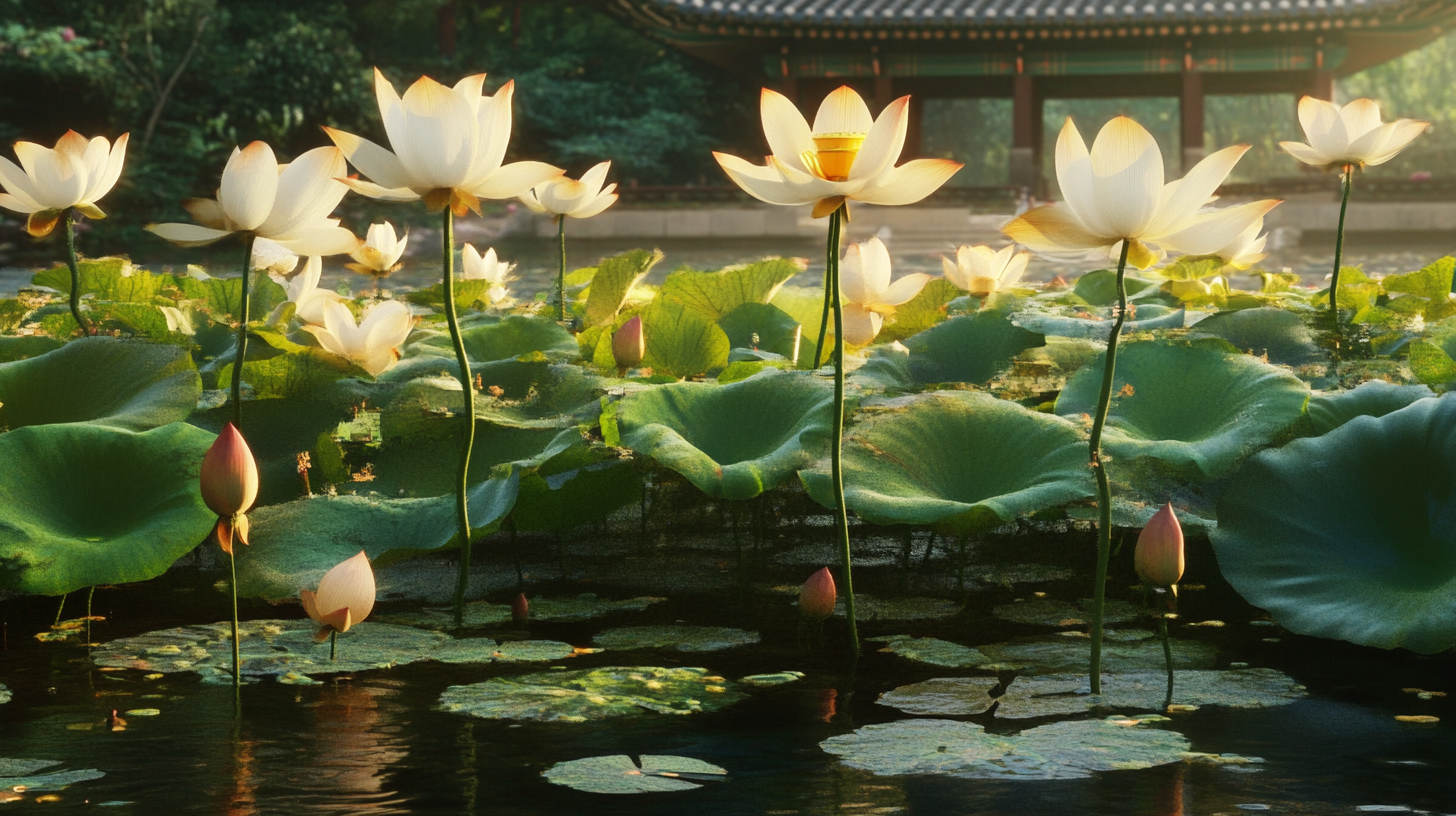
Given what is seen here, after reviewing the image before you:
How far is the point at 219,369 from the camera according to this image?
2.27m

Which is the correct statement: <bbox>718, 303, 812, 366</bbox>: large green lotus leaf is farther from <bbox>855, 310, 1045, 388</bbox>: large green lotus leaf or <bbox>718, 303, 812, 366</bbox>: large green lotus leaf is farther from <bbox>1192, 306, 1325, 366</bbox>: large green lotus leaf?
<bbox>1192, 306, 1325, 366</bbox>: large green lotus leaf

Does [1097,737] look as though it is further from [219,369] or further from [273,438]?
[219,369]

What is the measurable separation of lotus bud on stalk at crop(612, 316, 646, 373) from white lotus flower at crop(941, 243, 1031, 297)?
0.78 meters

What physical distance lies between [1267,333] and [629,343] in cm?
111

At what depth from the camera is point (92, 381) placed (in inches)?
77.5

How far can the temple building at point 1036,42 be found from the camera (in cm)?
1602

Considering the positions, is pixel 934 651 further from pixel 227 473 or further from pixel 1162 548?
pixel 227 473

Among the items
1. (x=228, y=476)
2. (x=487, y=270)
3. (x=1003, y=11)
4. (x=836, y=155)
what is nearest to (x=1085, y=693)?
(x=836, y=155)

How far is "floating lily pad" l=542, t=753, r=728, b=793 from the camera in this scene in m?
1.20

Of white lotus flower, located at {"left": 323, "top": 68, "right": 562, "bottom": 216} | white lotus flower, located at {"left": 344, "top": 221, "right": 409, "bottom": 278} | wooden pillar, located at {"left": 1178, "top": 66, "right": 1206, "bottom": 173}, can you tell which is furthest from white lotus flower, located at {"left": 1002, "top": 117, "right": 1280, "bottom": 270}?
wooden pillar, located at {"left": 1178, "top": 66, "right": 1206, "bottom": 173}

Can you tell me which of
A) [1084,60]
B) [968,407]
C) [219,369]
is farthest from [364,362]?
[1084,60]

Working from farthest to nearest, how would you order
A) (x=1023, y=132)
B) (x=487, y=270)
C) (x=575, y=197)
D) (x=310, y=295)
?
(x=1023, y=132) < (x=487, y=270) < (x=575, y=197) < (x=310, y=295)

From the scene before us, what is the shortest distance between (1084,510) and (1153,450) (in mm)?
129

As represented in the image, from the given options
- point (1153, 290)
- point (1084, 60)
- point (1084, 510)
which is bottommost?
point (1084, 510)
